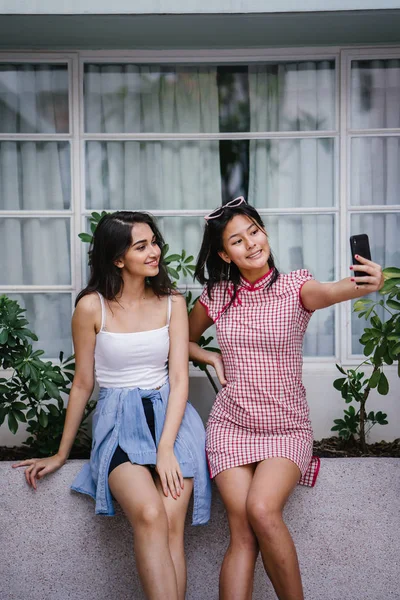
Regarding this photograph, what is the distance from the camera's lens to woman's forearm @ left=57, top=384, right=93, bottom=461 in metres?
2.59

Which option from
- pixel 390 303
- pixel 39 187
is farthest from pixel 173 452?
pixel 39 187

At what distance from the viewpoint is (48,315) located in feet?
11.8

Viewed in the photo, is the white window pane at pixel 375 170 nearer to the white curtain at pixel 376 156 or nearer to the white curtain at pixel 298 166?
the white curtain at pixel 376 156

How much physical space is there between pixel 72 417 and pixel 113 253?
706mm

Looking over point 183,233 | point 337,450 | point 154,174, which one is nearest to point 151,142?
point 154,174

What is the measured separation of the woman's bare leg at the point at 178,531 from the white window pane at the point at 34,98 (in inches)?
86.5

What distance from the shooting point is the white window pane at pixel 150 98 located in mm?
3525

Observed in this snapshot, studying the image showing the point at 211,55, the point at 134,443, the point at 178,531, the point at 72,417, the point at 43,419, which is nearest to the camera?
the point at 178,531

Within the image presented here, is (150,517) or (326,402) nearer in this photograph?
(150,517)

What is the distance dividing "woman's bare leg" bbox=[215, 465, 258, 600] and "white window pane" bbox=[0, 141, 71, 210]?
76.0 inches

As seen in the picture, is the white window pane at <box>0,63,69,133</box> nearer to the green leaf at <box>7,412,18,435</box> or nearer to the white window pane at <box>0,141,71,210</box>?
the white window pane at <box>0,141,71,210</box>

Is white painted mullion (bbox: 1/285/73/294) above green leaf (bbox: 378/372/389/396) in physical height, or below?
above

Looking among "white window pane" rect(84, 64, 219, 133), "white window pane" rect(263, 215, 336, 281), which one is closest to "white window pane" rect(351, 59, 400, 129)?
"white window pane" rect(263, 215, 336, 281)

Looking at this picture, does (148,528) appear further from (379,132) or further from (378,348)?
(379,132)
